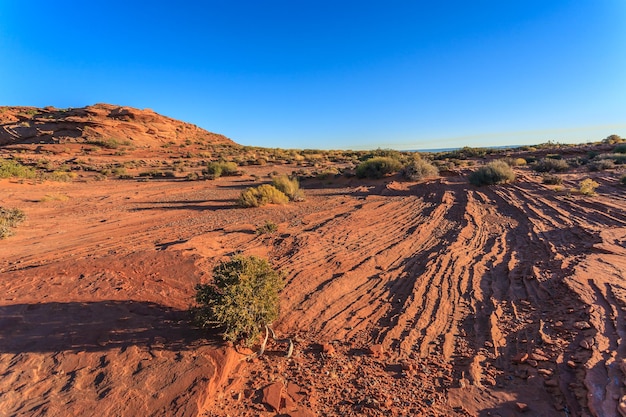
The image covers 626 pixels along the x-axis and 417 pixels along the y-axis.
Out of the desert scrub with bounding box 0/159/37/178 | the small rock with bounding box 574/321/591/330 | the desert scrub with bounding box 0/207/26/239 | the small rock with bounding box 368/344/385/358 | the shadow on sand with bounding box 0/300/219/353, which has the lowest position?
the small rock with bounding box 368/344/385/358

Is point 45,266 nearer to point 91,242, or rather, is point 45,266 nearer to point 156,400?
point 91,242

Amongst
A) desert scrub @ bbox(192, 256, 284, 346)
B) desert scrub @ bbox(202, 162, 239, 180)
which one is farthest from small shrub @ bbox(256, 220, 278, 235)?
desert scrub @ bbox(202, 162, 239, 180)

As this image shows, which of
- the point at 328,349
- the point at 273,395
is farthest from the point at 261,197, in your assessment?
the point at 273,395

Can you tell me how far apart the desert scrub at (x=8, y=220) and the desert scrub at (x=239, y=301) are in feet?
28.3

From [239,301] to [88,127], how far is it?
54.6 m

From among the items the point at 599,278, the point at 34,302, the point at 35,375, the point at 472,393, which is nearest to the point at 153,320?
the point at 35,375

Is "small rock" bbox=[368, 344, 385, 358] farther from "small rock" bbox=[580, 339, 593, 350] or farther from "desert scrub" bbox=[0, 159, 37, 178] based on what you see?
"desert scrub" bbox=[0, 159, 37, 178]

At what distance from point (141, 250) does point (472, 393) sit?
24.2 feet

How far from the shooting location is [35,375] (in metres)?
3.57

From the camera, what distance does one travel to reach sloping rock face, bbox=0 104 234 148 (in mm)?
45250

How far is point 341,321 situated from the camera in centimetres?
495

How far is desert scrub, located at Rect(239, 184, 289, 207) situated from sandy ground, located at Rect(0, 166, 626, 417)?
3.29 metres

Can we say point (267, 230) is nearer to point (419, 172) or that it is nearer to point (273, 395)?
point (273, 395)

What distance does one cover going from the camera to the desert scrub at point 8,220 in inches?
362
